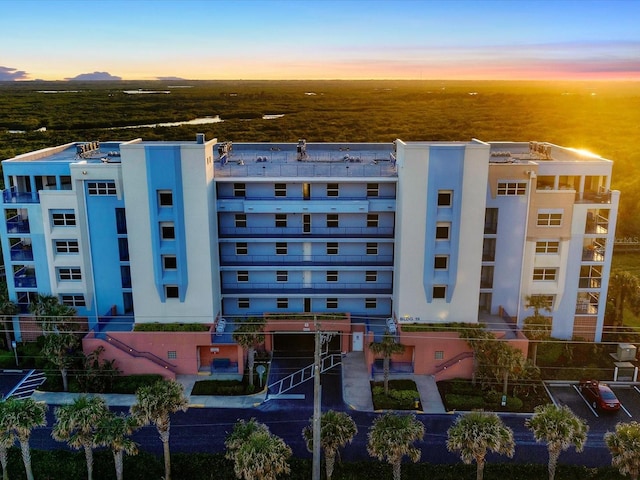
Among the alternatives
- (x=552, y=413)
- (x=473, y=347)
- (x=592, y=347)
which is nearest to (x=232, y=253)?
(x=473, y=347)

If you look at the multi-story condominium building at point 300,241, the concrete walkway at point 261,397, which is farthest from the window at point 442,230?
the concrete walkway at point 261,397

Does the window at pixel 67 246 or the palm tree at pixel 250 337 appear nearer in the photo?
the palm tree at pixel 250 337

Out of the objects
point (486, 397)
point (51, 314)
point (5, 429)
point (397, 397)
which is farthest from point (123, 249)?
point (486, 397)

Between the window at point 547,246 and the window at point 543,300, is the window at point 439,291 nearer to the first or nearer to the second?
the window at point 543,300

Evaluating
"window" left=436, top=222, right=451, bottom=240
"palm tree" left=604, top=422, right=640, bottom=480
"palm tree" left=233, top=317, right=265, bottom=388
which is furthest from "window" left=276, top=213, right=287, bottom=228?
"palm tree" left=604, top=422, right=640, bottom=480

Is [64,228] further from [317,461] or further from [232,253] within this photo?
[317,461]
